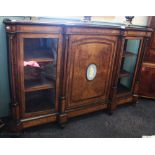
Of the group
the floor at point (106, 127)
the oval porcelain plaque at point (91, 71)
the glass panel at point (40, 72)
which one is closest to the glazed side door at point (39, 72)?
the glass panel at point (40, 72)

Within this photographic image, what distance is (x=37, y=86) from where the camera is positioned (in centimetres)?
118

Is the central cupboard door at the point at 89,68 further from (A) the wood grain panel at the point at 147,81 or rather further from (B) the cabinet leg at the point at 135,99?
(A) the wood grain panel at the point at 147,81

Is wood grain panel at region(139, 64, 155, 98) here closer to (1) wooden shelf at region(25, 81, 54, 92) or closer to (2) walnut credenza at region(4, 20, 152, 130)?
(2) walnut credenza at region(4, 20, 152, 130)

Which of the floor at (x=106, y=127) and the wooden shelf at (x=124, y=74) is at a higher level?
the wooden shelf at (x=124, y=74)

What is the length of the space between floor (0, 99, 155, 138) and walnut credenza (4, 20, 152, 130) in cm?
7

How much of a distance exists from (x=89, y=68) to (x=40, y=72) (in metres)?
0.37

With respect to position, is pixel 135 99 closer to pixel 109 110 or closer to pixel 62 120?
pixel 109 110

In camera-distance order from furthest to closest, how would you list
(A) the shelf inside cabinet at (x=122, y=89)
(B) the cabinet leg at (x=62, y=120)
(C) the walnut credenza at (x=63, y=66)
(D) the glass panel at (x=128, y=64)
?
(A) the shelf inside cabinet at (x=122, y=89) → (D) the glass panel at (x=128, y=64) → (B) the cabinet leg at (x=62, y=120) → (C) the walnut credenza at (x=63, y=66)

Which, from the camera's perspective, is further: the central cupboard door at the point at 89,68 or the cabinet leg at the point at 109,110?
the cabinet leg at the point at 109,110

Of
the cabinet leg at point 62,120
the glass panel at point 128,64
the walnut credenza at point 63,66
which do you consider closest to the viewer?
the walnut credenza at point 63,66

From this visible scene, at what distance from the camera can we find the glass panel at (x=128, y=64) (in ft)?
4.97

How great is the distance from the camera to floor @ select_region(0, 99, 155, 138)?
125 cm

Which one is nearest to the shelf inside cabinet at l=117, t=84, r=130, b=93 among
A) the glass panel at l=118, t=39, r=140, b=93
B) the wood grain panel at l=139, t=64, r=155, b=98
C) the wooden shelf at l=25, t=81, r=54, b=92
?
the glass panel at l=118, t=39, r=140, b=93

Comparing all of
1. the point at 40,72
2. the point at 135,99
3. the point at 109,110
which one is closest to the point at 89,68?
the point at 40,72
